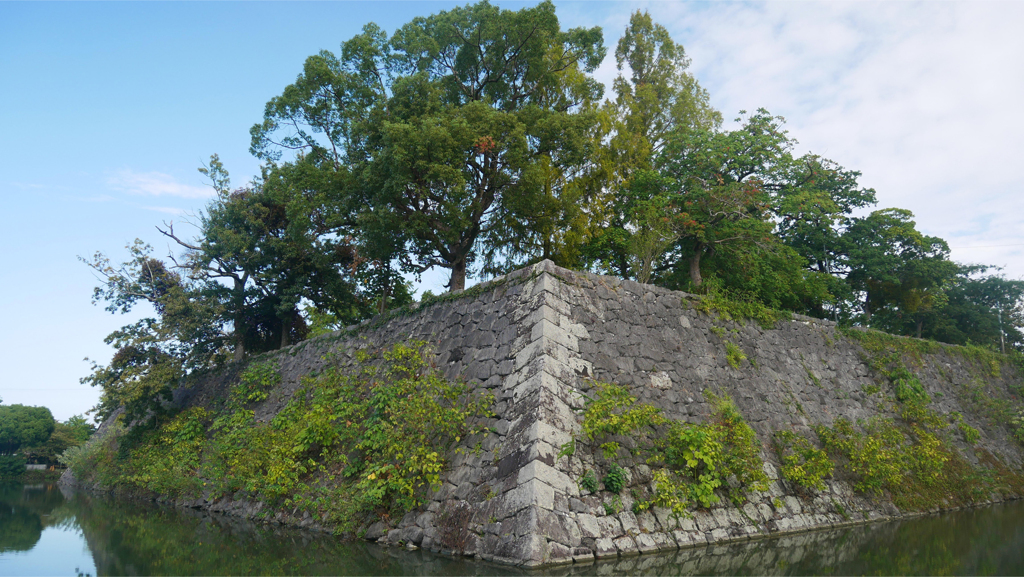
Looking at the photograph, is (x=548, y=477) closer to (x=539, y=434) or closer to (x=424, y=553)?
(x=539, y=434)

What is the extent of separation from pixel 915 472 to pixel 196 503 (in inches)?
582

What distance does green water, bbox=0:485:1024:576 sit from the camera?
6.21 metres

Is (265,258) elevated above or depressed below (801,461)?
above

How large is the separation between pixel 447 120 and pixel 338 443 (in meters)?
7.09

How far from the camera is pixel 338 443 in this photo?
10.1 metres

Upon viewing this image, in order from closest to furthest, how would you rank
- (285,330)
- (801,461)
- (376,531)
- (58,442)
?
(376,531)
(801,461)
(285,330)
(58,442)

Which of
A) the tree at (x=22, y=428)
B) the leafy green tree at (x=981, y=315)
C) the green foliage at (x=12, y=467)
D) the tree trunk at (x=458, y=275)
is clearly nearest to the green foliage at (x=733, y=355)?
the tree trunk at (x=458, y=275)

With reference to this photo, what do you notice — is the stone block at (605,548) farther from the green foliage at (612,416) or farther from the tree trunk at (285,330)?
the tree trunk at (285,330)

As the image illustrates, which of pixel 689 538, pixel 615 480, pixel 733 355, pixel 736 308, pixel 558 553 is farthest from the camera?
pixel 736 308

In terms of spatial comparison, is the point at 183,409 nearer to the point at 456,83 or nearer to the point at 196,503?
the point at 196,503

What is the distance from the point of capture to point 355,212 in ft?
49.3

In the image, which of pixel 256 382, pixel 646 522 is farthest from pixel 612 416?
pixel 256 382

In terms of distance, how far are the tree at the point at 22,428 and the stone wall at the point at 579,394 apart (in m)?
23.9

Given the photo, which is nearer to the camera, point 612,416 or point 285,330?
point 612,416
